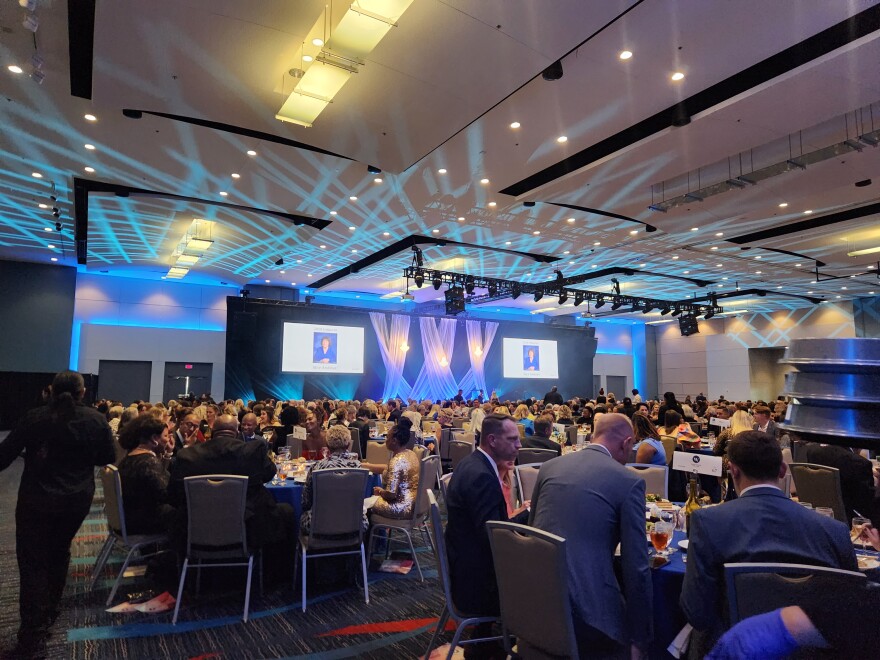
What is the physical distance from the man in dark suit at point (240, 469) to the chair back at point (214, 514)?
0.42 feet

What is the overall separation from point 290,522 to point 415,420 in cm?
577

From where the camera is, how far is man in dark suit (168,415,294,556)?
12.9ft

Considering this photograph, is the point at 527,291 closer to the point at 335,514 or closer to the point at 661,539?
the point at 335,514

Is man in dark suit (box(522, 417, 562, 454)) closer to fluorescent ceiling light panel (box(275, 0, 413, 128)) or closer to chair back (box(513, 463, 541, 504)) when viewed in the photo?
chair back (box(513, 463, 541, 504))

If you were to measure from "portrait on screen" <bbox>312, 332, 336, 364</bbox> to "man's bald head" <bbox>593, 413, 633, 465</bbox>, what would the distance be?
1607 cm

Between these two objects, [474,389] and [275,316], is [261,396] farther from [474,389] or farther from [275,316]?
[474,389]

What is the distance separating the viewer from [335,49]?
4.08 meters

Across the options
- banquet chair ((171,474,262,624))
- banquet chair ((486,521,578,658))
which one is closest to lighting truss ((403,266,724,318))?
banquet chair ((171,474,262,624))

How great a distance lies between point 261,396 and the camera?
16.9 m

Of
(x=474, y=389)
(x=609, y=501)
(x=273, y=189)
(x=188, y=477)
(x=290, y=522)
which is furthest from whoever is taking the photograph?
(x=474, y=389)

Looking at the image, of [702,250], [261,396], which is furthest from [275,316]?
[702,250]

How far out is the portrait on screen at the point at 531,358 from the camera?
2253cm

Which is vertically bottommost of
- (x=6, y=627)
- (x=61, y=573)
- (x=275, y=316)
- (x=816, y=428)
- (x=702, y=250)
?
(x=6, y=627)

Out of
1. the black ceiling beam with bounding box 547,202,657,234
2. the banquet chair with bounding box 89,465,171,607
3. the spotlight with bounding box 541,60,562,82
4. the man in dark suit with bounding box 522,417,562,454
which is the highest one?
the black ceiling beam with bounding box 547,202,657,234
